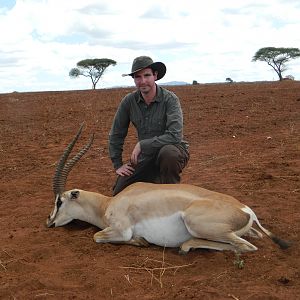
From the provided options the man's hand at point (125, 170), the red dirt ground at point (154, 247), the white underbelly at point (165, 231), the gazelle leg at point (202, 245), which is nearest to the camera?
the red dirt ground at point (154, 247)

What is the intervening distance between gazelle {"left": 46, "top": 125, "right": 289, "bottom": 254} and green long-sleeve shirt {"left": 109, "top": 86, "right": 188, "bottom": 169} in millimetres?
738

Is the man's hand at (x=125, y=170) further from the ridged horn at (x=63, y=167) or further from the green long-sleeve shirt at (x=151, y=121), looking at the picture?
the ridged horn at (x=63, y=167)

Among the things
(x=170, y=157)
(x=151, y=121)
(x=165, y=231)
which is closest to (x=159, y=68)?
(x=151, y=121)

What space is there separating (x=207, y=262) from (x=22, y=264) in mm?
1585

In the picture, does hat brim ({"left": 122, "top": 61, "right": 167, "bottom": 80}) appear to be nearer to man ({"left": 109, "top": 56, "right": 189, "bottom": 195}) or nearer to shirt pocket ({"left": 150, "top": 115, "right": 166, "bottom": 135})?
man ({"left": 109, "top": 56, "right": 189, "bottom": 195})

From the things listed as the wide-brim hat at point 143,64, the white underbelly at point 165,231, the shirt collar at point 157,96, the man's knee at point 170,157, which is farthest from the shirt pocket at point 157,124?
the white underbelly at point 165,231

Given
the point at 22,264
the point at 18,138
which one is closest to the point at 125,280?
the point at 22,264

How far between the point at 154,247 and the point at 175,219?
1.22 feet

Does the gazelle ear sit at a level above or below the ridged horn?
below

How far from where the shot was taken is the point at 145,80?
18.6 feet

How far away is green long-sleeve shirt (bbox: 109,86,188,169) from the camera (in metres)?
5.70

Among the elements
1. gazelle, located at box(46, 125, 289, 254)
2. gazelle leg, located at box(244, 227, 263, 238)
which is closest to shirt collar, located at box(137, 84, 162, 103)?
gazelle, located at box(46, 125, 289, 254)

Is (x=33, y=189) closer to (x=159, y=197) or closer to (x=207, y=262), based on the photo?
(x=159, y=197)

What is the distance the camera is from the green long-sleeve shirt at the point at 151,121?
18.7 feet
